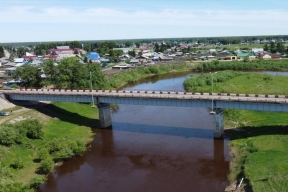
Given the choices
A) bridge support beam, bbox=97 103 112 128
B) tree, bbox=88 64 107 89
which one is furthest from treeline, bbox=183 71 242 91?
bridge support beam, bbox=97 103 112 128

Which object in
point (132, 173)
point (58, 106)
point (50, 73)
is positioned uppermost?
point (50, 73)

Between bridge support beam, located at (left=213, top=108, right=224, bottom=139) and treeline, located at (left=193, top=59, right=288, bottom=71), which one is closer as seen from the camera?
bridge support beam, located at (left=213, top=108, right=224, bottom=139)

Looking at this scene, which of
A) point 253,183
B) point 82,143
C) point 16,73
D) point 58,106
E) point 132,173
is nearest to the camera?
point 253,183

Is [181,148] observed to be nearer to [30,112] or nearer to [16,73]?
[30,112]

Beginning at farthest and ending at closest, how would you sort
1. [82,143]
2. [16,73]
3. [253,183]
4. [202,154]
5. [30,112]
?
[16,73] < [30,112] < [82,143] < [202,154] < [253,183]

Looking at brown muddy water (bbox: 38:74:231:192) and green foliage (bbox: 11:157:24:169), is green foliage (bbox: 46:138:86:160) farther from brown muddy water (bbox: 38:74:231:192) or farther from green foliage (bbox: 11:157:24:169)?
green foliage (bbox: 11:157:24:169)

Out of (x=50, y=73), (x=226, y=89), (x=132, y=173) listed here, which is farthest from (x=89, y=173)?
(x=226, y=89)
